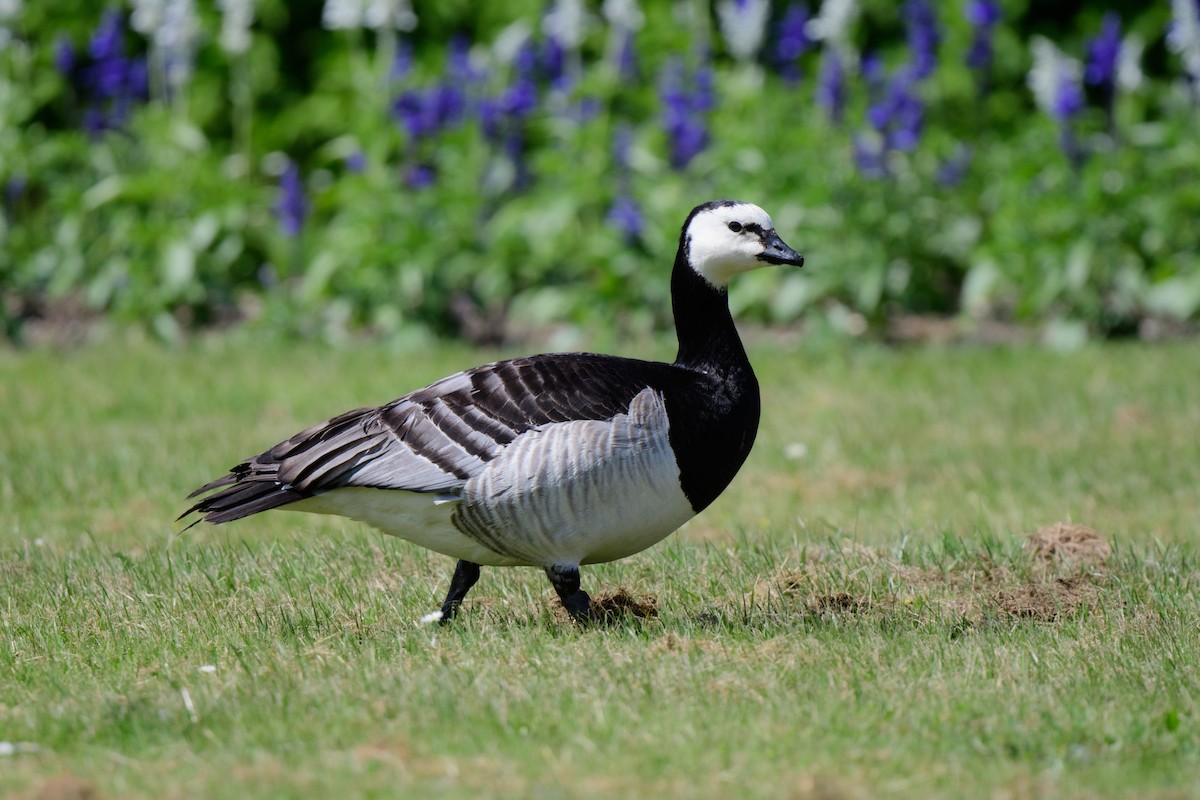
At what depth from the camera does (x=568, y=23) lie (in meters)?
10.9

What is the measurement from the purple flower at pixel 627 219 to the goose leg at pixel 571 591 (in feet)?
17.0

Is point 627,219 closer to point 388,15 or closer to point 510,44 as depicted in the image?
point 510,44

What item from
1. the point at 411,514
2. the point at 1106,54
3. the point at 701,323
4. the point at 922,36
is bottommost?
the point at 411,514

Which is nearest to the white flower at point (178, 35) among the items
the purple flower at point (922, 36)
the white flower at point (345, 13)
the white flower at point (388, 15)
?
the white flower at point (345, 13)

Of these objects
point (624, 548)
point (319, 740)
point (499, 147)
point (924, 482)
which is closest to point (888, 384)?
point (924, 482)

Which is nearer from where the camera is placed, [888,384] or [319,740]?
[319,740]

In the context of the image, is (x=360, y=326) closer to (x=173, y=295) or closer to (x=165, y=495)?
(x=173, y=295)

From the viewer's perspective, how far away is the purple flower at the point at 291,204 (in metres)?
10.6

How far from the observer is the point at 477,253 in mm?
10758

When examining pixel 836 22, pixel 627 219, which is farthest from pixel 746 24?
pixel 627 219

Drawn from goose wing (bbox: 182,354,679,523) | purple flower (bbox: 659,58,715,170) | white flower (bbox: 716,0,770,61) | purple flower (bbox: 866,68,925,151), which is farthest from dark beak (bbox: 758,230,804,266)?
white flower (bbox: 716,0,770,61)

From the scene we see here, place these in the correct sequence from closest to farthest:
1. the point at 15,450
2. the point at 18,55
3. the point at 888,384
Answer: the point at 15,450, the point at 888,384, the point at 18,55

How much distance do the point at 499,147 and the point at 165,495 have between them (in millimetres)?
4542

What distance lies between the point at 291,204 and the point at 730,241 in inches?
228
